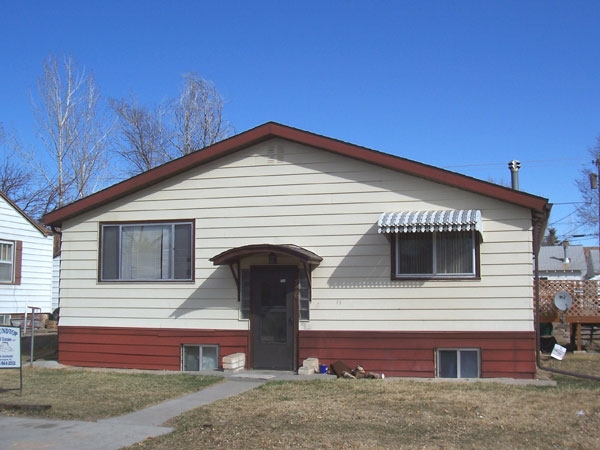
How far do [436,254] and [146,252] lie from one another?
5733mm

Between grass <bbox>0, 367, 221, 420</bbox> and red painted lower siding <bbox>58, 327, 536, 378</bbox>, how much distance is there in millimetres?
708

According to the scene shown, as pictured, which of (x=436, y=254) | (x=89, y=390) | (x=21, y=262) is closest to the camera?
(x=89, y=390)

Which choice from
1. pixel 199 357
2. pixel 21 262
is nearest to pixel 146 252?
pixel 199 357

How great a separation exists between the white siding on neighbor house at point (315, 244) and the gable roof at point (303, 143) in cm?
19

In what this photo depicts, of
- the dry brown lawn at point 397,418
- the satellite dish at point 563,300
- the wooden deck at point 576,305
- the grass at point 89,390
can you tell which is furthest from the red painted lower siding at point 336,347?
the wooden deck at point 576,305

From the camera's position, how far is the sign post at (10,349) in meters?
10.2

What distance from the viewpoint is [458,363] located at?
11.9 metres

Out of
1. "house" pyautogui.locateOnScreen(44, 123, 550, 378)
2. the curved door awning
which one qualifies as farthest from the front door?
the curved door awning

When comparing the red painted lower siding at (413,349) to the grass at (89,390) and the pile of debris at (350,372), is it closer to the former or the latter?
the pile of debris at (350,372)

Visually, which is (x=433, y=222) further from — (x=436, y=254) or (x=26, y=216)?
(x=26, y=216)

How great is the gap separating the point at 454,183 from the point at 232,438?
6326 millimetres

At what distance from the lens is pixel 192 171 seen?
527 inches

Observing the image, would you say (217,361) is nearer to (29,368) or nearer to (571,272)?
(29,368)

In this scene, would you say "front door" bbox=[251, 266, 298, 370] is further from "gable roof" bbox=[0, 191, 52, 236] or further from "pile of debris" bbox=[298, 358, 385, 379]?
→ "gable roof" bbox=[0, 191, 52, 236]
